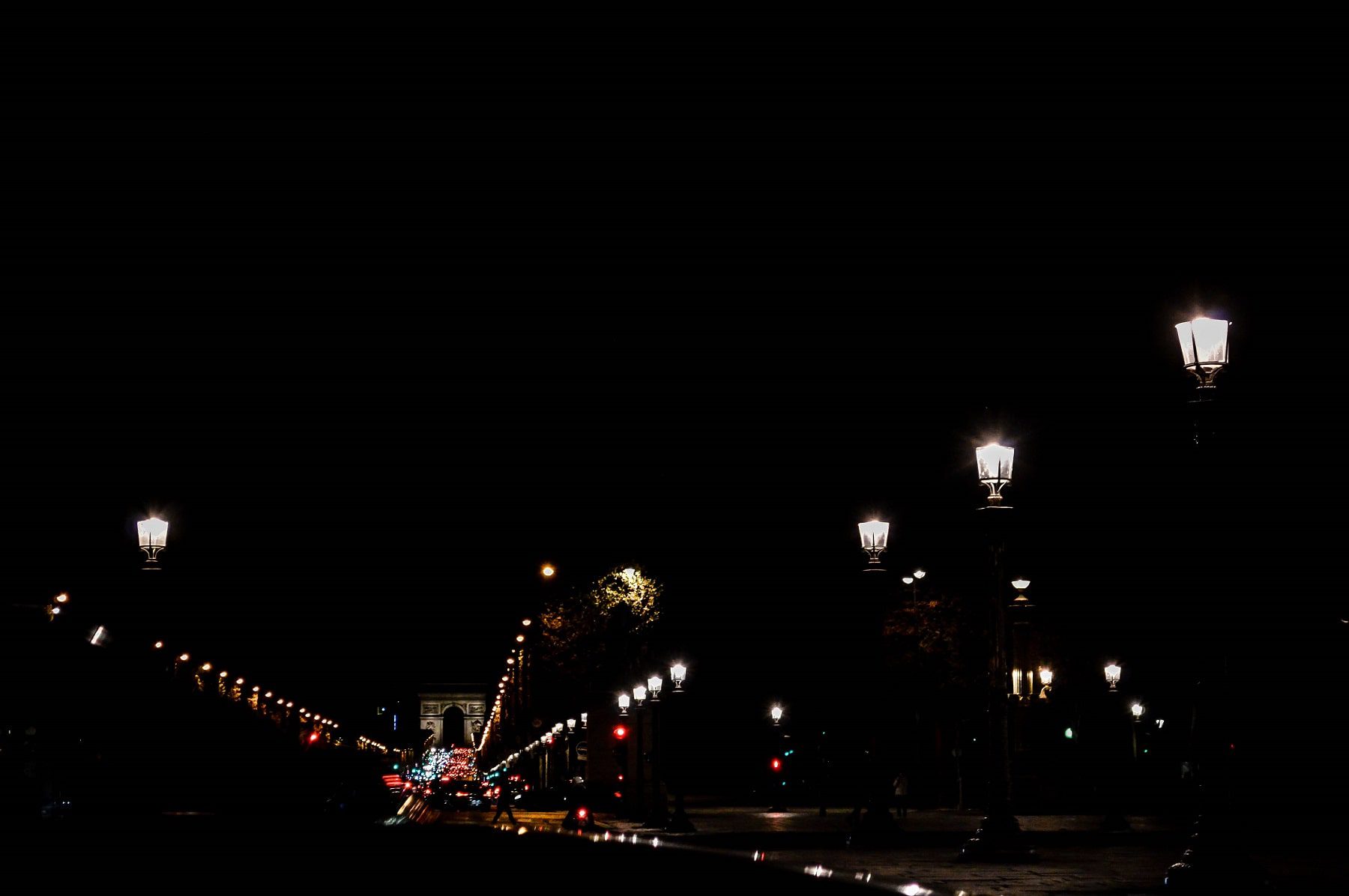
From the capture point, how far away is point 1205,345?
1575 cm

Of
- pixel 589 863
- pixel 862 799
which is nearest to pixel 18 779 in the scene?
pixel 589 863

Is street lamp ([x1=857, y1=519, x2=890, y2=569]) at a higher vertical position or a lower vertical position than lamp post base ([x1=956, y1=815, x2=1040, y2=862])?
higher

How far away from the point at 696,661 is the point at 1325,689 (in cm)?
2648

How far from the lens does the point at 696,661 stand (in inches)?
2415

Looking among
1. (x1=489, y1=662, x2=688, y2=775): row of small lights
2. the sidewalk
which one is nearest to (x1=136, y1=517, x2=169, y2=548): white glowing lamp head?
the sidewalk

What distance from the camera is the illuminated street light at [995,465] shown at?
21719mm

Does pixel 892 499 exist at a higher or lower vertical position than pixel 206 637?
higher

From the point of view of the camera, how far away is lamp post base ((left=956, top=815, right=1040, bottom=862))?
23.9 meters

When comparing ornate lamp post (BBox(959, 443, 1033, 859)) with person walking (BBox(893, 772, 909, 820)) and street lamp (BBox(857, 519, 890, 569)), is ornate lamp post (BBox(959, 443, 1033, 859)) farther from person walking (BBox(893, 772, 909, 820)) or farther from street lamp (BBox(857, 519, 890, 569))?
person walking (BBox(893, 772, 909, 820))

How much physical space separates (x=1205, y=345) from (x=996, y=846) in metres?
11.0

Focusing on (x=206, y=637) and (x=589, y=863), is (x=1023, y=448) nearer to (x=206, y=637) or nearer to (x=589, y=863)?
(x=206, y=637)

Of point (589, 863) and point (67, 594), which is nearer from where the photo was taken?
point (589, 863)

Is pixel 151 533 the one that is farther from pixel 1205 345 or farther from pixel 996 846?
pixel 1205 345

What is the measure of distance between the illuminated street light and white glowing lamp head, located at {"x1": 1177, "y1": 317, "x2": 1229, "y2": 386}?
5866 mm
